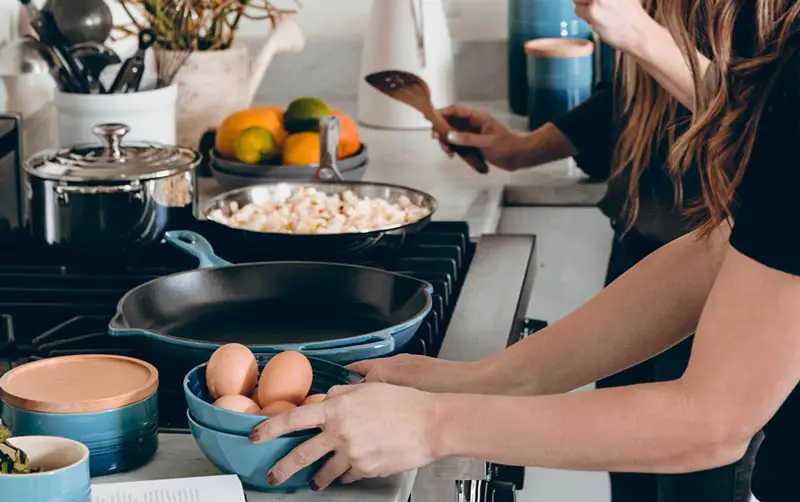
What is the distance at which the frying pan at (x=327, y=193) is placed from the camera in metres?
1.55

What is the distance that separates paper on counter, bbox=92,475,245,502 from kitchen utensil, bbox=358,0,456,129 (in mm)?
1574

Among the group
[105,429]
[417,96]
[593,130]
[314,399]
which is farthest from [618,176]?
[105,429]

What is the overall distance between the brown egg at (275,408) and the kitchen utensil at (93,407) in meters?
0.10

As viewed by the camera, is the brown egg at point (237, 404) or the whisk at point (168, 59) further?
the whisk at point (168, 59)

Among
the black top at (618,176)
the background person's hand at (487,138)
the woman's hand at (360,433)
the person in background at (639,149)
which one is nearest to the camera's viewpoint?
the woman's hand at (360,433)

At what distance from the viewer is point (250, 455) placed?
3.26 ft

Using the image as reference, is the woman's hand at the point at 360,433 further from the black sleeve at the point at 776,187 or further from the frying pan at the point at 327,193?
the frying pan at the point at 327,193

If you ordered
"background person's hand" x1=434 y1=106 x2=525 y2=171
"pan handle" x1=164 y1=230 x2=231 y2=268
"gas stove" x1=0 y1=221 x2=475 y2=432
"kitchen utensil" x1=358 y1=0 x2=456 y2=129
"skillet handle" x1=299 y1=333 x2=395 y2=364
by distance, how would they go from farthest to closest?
1. "kitchen utensil" x1=358 y1=0 x2=456 y2=129
2. "background person's hand" x1=434 y1=106 x2=525 y2=171
3. "pan handle" x1=164 y1=230 x2=231 y2=268
4. "gas stove" x1=0 y1=221 x2=475 y2=432
5. "skillet handle" x1=299 y1=333 x2=395 y2=364

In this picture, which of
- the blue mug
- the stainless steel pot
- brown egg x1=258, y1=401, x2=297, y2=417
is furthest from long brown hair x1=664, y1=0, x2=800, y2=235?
the blue mug

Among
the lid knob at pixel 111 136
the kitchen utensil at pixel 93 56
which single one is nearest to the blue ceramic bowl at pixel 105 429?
the lid knob at pixel 111 136

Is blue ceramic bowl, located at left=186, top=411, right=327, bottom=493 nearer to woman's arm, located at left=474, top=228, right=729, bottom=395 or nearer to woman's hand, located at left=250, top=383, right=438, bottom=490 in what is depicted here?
woman's hand, located at left=250, top=383, right=438, bottom=490

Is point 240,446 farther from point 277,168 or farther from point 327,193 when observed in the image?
point 277,168

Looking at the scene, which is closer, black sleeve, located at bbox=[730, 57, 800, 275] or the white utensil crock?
black sleeve, located at bbox=[730, 57, 800, 275]

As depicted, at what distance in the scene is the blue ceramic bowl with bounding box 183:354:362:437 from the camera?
0.99 meters
